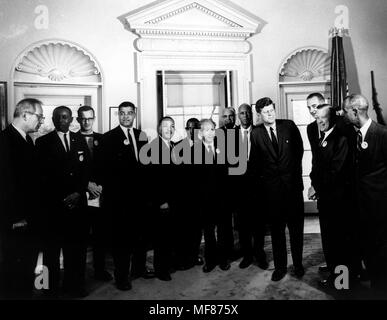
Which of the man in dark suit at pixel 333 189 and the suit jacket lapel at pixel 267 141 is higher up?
the suit jacket lapel at pixel 267 141

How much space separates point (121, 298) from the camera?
194cm

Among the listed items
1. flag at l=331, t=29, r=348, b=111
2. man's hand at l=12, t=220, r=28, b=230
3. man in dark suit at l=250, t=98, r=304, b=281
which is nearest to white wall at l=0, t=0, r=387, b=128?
flag at l=331, t=29, r=348, b=111

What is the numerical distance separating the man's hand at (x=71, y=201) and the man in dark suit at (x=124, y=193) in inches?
8.1

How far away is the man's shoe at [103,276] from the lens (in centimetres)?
219

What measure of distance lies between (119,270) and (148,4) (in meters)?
2.56

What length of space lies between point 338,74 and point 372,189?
1.33m

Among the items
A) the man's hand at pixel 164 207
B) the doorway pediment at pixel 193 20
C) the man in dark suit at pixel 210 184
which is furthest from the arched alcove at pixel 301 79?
the man's hand at pixel 164 207

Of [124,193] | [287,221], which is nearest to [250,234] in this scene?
[287,221]

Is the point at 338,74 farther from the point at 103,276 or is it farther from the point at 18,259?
the point at 18,259

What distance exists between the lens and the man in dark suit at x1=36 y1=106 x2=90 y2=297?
1.96 m

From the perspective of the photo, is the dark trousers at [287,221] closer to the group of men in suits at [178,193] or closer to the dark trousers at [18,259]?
the group of men in suits at [178,193]

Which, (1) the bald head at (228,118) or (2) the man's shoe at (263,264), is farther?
(1) the bald head at (228,118)

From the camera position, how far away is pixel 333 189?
6.52ft

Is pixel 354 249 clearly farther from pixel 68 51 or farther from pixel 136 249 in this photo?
pixel 68 51
